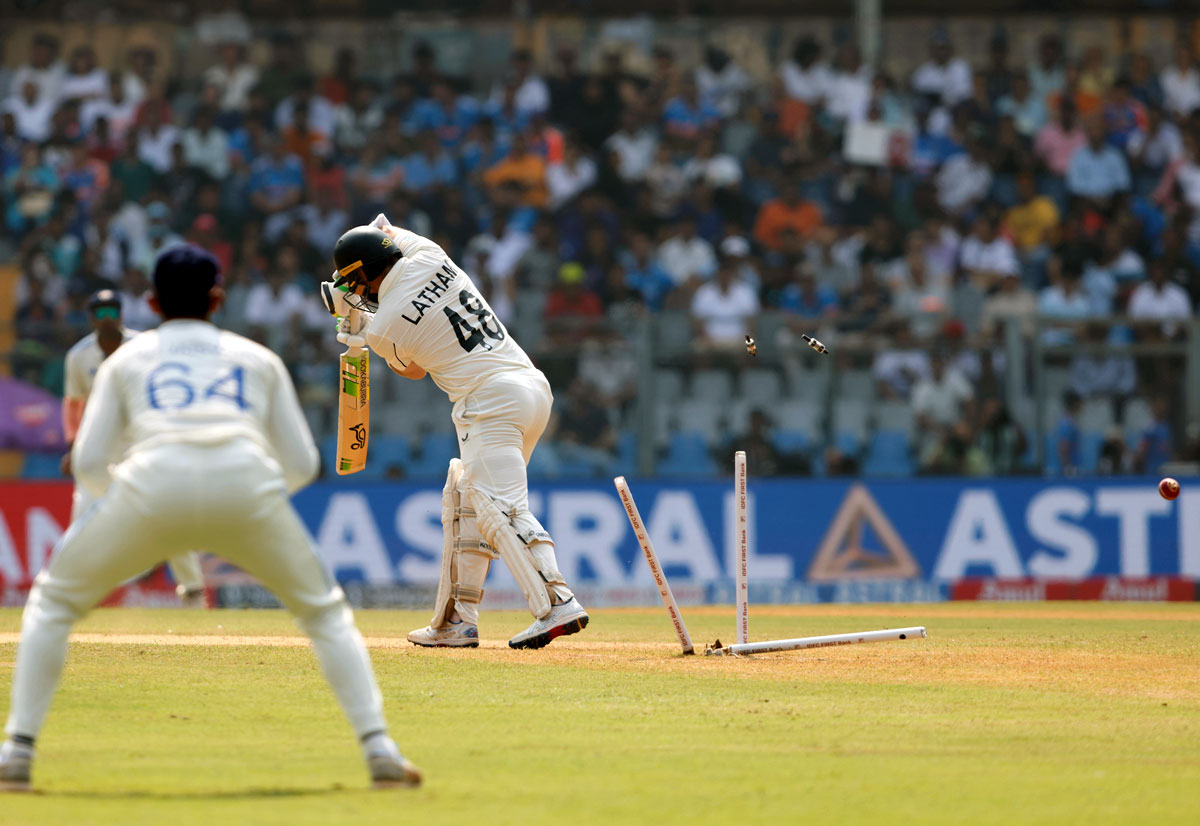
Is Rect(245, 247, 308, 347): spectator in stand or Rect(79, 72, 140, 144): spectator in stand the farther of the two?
Rect(79, 72, 140, 144): spectator in stand

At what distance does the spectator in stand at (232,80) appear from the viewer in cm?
2270

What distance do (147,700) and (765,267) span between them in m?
13.5

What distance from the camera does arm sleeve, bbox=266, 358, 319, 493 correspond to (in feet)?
19.5

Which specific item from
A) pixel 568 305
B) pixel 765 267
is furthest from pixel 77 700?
pixel 765 267

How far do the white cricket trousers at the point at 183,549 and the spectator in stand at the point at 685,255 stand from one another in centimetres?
1512

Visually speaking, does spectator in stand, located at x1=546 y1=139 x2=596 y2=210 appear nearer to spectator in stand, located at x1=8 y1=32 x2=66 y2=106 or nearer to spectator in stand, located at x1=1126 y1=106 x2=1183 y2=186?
spectator in stand, located at x1=8 y1=32 x2=66 y2=106

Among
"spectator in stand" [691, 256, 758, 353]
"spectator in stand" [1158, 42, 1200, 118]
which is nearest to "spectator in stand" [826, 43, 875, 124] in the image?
"spectator in stand" [691, 256, 758, 353]

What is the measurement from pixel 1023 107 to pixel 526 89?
6.96 meters

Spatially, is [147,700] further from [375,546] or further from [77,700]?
[375,546]

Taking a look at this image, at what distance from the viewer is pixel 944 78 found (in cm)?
2334

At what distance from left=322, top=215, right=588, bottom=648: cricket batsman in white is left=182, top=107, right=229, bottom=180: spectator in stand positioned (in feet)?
40.5

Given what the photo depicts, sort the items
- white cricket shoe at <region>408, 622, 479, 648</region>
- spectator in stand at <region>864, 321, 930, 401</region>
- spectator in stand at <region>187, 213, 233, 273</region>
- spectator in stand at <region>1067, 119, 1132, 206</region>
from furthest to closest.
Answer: spectator in stand at <region>1067, 119, 1132, 206</region> → spectator in stand at <region>187, 213, 233, 273</region> → spectator in stand at <region>864, 321, 930, 401</region> → white cricket shoe at <region>408, 622, 479, 648</region>

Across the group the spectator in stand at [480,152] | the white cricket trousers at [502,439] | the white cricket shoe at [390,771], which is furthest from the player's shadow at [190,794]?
the spectator in stand at [480,152]

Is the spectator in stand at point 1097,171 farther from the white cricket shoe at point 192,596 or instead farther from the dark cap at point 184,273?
the dark cap at point 184,273
